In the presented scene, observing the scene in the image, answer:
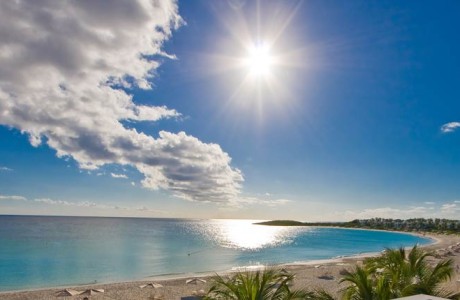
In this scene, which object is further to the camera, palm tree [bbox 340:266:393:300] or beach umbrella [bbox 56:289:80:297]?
beach umbrella [bbox 56:289:80:297]

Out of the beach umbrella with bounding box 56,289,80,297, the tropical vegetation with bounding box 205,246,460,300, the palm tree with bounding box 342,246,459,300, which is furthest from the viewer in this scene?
the beach umbrella with bounding box 56,289,80,297

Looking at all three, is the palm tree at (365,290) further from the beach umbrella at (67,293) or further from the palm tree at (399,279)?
the beach umbrella at (67,293)

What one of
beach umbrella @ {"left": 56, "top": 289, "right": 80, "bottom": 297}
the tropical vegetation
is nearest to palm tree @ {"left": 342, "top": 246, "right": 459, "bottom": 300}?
the tropical vegetation

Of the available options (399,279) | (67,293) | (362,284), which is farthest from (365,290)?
(67,293)

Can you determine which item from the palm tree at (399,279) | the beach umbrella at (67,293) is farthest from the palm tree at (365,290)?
the beach umbrella at (67,293)

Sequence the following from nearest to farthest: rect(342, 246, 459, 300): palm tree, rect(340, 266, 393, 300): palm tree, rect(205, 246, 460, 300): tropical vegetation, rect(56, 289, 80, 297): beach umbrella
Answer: rect(205, 246, 460, 300): tropical vegetation, rect(340, 266, 393, 300): palm tree, rect(342, 246, 459, 300): palm tree, rect(56, 289, 80, 297): beach umbrella

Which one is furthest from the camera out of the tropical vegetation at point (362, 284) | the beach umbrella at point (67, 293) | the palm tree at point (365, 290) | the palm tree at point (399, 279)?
the beach umbrella at point (67, 293)

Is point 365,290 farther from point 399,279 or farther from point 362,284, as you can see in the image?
point 399,279

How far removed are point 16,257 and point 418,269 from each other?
165 feet

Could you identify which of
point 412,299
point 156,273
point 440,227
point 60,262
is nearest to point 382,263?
point 412,299

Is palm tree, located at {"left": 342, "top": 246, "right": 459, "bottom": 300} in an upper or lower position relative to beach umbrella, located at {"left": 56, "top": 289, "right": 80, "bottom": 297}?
upper

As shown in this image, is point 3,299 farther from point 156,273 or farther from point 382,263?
point 382,263

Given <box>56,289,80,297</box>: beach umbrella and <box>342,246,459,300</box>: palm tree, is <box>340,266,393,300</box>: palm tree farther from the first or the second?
<box>56,289,80,297</box>: beach umbrella

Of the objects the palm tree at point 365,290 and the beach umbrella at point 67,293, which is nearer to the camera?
the palm tree at point 365,290
